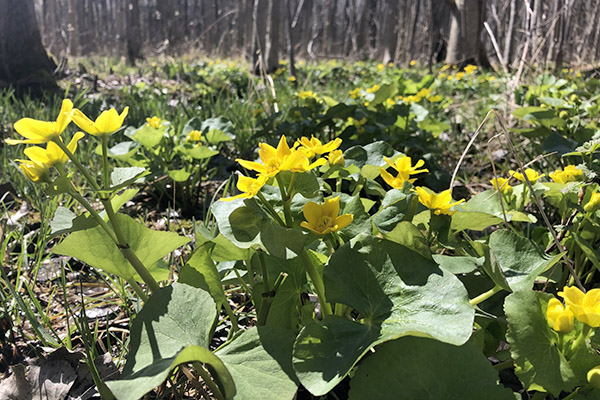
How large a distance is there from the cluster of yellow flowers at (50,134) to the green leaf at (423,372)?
1.78 ft

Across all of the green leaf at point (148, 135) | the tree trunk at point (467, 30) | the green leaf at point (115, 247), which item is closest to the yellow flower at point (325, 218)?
the green leaf at point (115, 247)

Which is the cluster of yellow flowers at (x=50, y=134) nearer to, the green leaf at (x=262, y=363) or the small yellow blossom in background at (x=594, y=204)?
the green leaf at (x=262, y=363)

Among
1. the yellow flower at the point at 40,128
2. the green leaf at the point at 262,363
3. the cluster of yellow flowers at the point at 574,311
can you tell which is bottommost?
the green leaf at the point at 262,363

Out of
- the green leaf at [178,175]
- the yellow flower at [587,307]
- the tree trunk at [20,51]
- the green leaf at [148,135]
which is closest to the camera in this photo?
the yellow flower at [587,307]

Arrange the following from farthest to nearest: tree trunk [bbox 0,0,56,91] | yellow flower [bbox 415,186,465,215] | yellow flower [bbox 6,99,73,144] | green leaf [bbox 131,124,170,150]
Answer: tree trunk [bbox 0,0,56,91] → green leaf [bbox 131,124,170,150] → yellow flower [bbox 415,186,465,215] → yellow flower [bbox 6,99,73,144]

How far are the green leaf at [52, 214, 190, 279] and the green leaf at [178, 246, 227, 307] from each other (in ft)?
0.12

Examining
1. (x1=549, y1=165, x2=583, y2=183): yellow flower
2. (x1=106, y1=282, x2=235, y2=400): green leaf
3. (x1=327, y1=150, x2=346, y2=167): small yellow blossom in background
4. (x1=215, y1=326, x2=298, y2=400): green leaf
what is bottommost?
(x1=215, y1=326, x2=298, y2=400): green leaf

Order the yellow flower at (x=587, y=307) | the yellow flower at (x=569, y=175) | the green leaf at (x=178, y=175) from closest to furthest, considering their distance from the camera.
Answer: the yellow flower at (x=587, y=307) → the yellow flower at (x=569, y=175) → the green leaf at (x=178, y=175)

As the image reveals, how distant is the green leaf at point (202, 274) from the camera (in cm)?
81

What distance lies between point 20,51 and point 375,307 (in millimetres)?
5005

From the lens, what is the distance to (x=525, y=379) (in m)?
0.65

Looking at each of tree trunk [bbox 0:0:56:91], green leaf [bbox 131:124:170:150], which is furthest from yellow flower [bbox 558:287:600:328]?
tree trunk [bbox 0:0:56:91]

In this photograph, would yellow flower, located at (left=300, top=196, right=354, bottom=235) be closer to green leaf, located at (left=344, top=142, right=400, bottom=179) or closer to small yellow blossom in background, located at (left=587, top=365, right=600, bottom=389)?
small yellow blossom in background, located at (left=587, top=365, right=600, bottom=389)

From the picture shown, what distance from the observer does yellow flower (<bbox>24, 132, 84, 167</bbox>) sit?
0.72 metres
